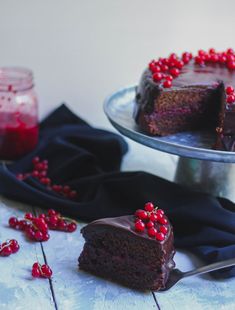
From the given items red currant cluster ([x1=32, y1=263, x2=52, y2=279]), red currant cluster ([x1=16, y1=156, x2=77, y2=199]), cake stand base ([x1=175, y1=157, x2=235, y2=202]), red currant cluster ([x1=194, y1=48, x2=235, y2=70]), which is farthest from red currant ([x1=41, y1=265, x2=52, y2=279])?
red currant cluster ([x1=194, y1=48, x2=235, y2=70])

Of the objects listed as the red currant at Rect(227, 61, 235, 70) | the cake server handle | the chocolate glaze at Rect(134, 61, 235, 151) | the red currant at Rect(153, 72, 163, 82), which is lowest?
the cake server handle

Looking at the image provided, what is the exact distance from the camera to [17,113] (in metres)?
1.75

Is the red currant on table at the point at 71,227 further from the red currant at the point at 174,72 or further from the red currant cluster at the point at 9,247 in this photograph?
the red currant at the point at 174,72

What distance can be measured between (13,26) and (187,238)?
0.87m

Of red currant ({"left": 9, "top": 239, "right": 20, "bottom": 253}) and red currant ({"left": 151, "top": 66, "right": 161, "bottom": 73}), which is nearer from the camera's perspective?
red currant ({"left": 9, "top": 239, "right": 20, "bottom": 253})

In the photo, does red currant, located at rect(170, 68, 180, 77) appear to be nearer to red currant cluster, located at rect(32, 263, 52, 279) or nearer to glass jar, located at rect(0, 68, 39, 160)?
glass jar, located at rect(0, 68, 39, 160)

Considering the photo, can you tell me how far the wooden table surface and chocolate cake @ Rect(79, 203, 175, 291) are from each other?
1.0 inches

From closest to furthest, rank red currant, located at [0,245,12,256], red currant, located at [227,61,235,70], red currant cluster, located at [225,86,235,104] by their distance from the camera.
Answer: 1. red currant, located at [0,245,12,256]
2. red currant cluster, located at [225,86,235,104]
3. red currant, located at [227,61,235,70]

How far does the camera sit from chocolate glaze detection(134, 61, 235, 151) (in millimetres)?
1429

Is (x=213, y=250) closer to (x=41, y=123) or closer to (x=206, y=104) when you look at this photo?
(x=206, y=104)

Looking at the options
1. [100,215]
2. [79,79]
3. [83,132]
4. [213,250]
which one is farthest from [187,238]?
[79,79]

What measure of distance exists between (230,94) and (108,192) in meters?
0.40

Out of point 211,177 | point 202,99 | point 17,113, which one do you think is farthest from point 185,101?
point 17,113

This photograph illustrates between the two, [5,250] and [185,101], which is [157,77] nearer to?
[185,101]
